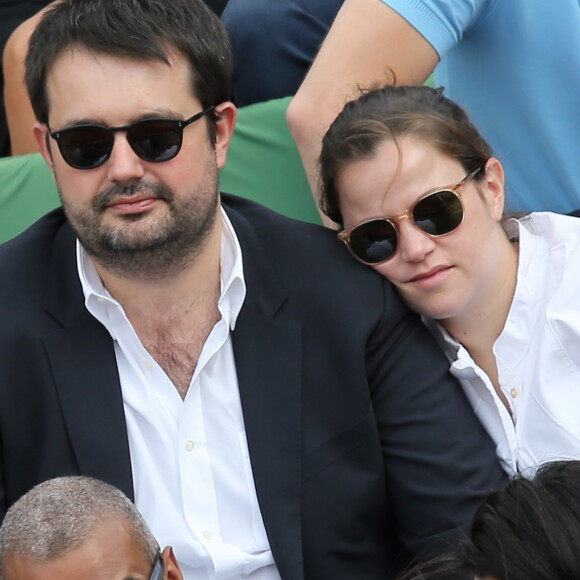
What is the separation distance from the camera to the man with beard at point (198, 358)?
240 cm

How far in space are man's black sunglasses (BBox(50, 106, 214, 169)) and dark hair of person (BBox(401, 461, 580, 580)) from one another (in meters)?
0.94

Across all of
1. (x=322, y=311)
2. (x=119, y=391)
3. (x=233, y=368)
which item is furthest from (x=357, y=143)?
(x=119, y=391)

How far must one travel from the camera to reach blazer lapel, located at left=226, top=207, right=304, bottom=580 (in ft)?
8.00

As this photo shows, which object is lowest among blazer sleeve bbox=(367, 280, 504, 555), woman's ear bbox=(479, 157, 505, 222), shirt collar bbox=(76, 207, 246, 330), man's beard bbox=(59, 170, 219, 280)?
blazer sleeve bbox=(367, 280, 504, 555)

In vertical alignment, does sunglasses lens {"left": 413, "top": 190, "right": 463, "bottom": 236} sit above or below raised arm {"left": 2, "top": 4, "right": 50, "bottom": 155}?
above

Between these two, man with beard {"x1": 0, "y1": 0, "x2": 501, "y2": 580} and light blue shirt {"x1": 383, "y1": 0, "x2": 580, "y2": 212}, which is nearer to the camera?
man with beard {"x1": 0, "y1": 0, "x2": 501, "y2": 580}

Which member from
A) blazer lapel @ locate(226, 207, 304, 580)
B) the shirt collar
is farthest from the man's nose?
blazer lapel @ locate(226, 207, 304, 580)

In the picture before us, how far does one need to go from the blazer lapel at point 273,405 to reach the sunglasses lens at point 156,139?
352 mm

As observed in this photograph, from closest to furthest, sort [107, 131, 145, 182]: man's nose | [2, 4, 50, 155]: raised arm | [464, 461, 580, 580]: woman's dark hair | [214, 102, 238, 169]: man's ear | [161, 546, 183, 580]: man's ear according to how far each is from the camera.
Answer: [464, 461, 580, 580]: woman's dark hair, [161, 546, 183, 580]: man's ear, [107, 131, 145, 182]: man's nose, [214, 102, 238, 169]: man's ear, [2, 4, 50, 155]: raised arm

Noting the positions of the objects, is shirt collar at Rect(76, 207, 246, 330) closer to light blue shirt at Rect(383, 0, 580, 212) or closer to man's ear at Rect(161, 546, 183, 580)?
man's ear at Rect(161, 546, 183, 580)

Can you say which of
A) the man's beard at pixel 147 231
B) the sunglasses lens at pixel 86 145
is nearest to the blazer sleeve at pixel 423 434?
the man's beard at pixel 147 231

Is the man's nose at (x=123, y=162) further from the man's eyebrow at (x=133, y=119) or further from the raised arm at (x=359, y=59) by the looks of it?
the raised arm at (x=359, y=59)

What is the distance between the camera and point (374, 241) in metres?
2.45

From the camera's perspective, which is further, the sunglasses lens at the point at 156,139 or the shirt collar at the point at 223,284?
the shirt collar at the point at 223,284
